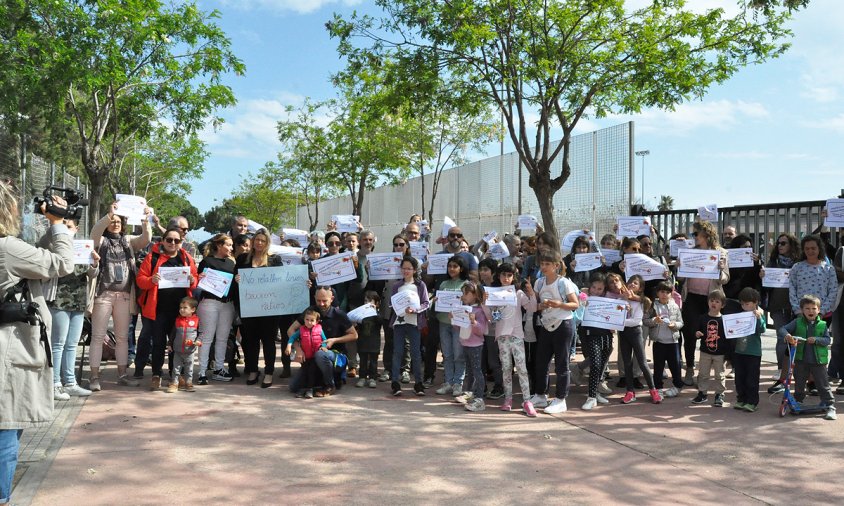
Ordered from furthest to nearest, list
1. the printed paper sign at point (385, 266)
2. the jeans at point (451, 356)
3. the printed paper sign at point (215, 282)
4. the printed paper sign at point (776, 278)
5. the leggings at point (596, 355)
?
the printed paper sign at point (385, 266) < the printed paper sign at point (215, 282) < the printed paper sign at point (776, 278) < the jeans at point (451, 356) < the leggings at point (596, 355)

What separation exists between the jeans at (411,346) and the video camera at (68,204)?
3666 millimetres

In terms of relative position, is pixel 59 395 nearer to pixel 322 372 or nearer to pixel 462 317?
pixel 322 372

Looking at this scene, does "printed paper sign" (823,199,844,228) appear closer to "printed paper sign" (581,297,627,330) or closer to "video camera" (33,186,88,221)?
"printed paper sign" (581,297,627,330)

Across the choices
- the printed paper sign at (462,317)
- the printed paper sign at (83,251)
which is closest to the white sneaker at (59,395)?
the printed paper sign at (83,251)

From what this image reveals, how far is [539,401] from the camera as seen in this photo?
25.5 ft

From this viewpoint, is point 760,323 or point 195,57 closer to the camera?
point 760,323

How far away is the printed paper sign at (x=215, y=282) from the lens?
8.64 meters

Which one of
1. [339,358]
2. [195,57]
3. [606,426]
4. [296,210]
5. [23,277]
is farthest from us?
[296,210]

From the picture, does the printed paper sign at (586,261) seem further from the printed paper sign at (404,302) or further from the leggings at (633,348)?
the printed paper sign at (404,302)

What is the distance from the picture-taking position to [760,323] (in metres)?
7.62

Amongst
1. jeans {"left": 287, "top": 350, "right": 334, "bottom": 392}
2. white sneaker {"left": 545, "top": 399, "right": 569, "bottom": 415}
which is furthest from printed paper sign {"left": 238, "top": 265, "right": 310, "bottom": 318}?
white sneaker {"left": 545, "top": 399, "right": 569, "bottom": 415}

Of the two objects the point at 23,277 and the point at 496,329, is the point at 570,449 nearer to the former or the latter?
the point at 496,329

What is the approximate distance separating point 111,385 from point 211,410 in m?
1.97

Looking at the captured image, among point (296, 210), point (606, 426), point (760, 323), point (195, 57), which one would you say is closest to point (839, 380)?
point (760, 323)
